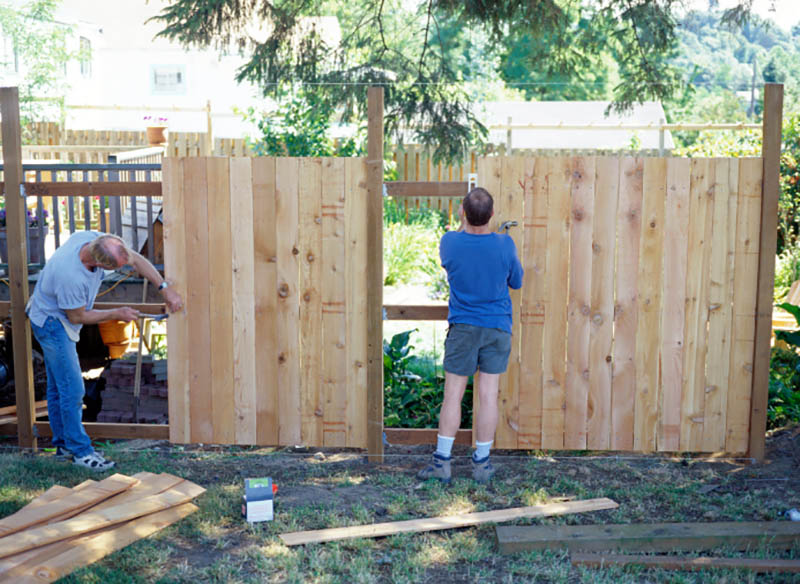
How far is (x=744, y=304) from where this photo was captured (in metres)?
5.44

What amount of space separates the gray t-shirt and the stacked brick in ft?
5.03

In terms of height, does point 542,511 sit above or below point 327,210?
below

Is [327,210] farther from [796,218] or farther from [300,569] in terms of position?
[796,218]

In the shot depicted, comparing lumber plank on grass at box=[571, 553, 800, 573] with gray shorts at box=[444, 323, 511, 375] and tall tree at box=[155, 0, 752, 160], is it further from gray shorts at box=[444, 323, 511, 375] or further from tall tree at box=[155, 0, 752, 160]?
tall tree at box=[155, 0, 752, 160]

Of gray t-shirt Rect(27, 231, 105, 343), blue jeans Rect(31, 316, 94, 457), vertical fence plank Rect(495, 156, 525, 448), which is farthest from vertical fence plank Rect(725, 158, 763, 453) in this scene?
blue jeans Rect(31, 316, 94, 457)

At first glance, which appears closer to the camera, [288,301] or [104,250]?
[104,250]

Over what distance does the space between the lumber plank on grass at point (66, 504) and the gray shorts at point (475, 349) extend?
1.95 metres

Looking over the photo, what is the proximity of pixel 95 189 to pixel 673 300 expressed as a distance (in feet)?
12.3

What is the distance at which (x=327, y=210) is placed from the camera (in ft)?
18.0

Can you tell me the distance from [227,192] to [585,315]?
2.36 metres

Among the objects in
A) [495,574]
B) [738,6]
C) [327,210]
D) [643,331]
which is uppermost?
[738,6]

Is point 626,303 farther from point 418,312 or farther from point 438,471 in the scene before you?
point 438,471

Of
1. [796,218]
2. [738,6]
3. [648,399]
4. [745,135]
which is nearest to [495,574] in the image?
[648,399]

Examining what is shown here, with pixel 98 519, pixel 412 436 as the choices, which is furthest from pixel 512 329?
pixel 98 519
